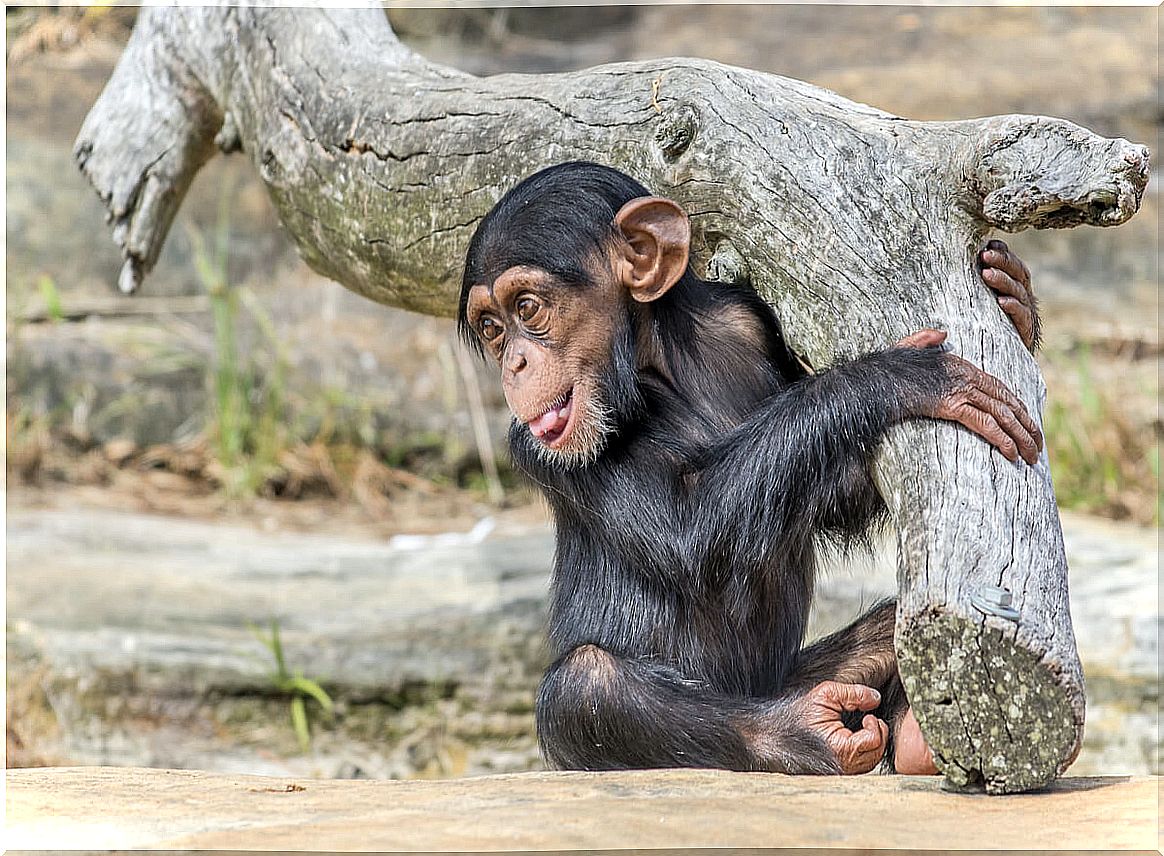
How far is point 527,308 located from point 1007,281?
129 cm

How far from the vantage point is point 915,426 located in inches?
120

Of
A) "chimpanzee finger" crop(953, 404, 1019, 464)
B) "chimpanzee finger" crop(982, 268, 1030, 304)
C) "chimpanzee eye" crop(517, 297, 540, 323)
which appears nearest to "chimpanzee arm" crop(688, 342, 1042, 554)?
"chimpanzee finger" crop(953, 404, 1019, 464)

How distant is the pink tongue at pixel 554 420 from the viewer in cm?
350

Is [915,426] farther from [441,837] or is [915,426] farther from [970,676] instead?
[441,837]

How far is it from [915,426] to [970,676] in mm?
640

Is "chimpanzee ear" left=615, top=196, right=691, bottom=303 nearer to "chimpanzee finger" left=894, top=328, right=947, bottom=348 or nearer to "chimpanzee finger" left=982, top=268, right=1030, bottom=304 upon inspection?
"chimpanzee finger" left=894, top=328, right=947, bottom=348

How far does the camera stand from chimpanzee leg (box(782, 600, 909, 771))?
11.9ft

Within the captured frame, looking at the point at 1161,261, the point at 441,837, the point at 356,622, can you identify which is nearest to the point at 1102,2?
the point at 1161,261

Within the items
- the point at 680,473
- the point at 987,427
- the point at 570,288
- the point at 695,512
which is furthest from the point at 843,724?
the point at 570,288

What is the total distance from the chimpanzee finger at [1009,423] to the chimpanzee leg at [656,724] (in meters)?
0.97

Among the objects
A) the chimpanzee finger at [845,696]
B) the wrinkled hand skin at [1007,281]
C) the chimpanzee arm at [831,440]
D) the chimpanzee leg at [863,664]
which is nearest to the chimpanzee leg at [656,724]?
the chimpanzee finger at [845,696]

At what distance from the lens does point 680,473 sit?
352cm

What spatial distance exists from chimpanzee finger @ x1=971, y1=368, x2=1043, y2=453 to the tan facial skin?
3.08 feet

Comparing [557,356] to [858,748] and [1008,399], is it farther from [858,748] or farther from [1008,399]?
[858,748]
